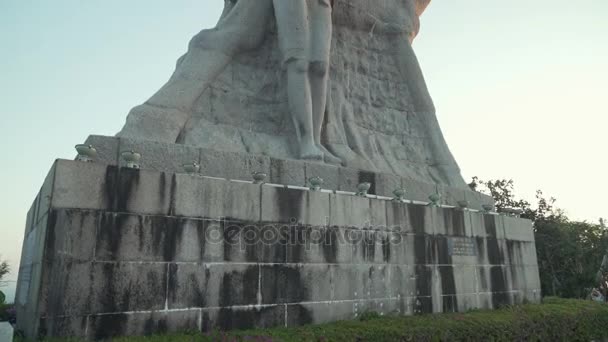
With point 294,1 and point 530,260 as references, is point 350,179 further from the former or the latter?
point 530,260

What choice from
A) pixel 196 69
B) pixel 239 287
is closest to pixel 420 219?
pixel 239 287

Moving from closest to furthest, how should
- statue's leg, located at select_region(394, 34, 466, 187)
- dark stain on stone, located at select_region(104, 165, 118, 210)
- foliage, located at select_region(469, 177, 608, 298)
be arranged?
dark stain on stone, located at select_region(104, 165, 118, 210), statue's leg, located at select_region(394, 34, 466, 187), foliage, located at select_region(469, 177, 608, 298)

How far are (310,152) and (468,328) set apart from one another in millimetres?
3476

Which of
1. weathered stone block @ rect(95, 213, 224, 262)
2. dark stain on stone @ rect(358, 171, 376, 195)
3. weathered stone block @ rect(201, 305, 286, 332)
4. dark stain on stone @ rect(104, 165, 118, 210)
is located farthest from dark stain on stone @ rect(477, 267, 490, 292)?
dark stain on stone @ rect(104, 165, 118, 210)

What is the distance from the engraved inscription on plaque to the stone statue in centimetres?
179

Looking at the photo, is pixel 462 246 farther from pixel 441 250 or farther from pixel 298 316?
pixel 298 316

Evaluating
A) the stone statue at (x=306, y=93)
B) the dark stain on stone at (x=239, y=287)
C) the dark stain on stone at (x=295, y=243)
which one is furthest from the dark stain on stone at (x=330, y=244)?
the stone statue at (x=306, y=93)

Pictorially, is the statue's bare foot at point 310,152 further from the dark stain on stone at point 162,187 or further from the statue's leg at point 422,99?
the statue's leg at point 422,99

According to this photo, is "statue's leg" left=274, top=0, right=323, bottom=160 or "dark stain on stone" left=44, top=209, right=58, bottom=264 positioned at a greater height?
"statue's leg" left=274, top=0, right=323, bottom=160

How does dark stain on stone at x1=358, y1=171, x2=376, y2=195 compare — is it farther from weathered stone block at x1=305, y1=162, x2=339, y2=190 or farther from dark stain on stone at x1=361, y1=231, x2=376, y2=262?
dark stain on stone at x1=361, y1=231, x2=376, y2=262

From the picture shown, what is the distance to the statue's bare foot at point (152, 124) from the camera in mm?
6406

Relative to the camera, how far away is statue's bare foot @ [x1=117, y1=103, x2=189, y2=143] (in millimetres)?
6406

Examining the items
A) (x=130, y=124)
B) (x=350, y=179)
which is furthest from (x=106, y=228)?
(x=350, y=179)

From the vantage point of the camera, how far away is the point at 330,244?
6.31 meters
